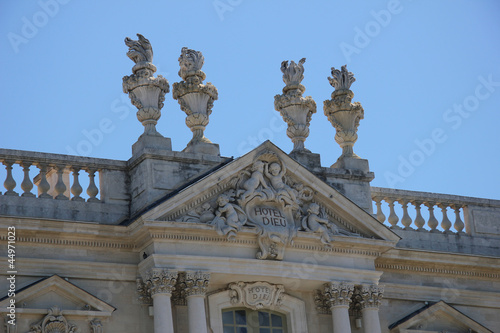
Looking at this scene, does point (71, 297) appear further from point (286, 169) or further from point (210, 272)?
point (286, 169)

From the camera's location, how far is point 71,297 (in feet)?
66.1

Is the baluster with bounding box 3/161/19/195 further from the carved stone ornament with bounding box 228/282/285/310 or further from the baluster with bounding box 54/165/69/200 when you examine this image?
the carved stone ornament with bounding box 228/282/285/310

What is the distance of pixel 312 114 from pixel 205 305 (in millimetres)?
4422

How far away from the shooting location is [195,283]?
20609mm

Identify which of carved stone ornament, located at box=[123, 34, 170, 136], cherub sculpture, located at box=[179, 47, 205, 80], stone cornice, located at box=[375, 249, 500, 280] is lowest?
stone cornice, located at box=[375, 249, 500, 280]

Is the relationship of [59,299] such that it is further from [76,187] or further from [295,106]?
[295,106]

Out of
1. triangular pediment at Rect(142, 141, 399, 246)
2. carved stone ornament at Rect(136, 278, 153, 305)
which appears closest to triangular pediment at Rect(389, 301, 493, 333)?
triangular pediment at Rect(142, 141, 399, 246)

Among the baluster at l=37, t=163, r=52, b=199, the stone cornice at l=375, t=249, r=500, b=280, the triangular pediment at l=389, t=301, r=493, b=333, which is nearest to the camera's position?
the baluster at l=37, t=163, r=52, b=199

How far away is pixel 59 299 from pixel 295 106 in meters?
5.85

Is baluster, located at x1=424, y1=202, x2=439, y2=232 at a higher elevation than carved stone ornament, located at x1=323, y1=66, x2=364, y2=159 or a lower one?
lower

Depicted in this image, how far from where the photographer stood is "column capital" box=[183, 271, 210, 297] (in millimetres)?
20578

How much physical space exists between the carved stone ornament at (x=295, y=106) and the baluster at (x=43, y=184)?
4.71 meters

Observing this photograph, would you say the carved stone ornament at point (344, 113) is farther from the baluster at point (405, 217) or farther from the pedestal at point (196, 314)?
the pedestal at point (196, 314)

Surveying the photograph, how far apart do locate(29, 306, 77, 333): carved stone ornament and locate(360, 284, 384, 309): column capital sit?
5.11 metres
